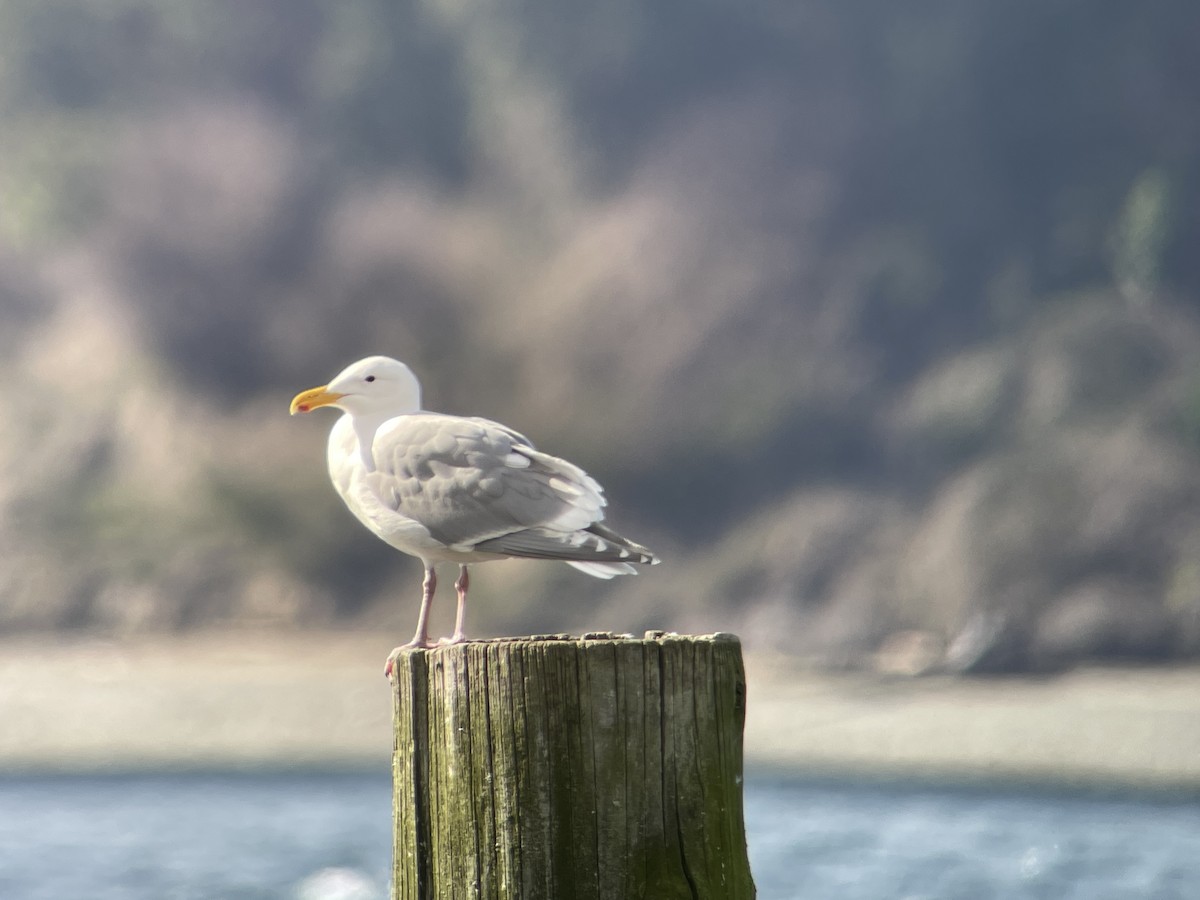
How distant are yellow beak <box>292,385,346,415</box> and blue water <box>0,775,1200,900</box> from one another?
407 inches

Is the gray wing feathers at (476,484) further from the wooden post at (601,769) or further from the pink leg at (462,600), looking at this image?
the wooden post at (601,769)

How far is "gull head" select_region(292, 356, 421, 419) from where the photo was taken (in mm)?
5008

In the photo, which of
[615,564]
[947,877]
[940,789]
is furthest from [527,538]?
[940,789]

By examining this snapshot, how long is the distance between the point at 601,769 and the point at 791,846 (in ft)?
47.8

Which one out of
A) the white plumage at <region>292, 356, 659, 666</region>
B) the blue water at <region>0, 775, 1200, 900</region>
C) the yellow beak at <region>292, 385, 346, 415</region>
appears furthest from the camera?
the blue water at <region>0, 775, 1200, 900</region>

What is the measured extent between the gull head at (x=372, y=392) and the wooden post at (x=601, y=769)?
2.74 metres

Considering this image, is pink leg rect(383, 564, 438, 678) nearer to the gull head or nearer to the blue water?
the gull head

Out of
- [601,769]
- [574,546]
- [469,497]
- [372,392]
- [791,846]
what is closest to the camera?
[601,769]

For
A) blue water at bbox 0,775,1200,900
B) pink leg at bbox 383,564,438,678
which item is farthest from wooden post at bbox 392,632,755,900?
Result: blue water at bbox 0,775,1200,900

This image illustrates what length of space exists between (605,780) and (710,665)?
0.82 feet

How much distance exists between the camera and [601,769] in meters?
2.31

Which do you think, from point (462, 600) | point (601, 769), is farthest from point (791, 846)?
point (601, 769)

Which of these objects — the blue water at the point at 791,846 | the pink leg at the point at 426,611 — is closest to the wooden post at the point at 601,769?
the pink leg at the point at 426,611

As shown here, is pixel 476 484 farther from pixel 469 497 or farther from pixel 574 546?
pixel 574 546
